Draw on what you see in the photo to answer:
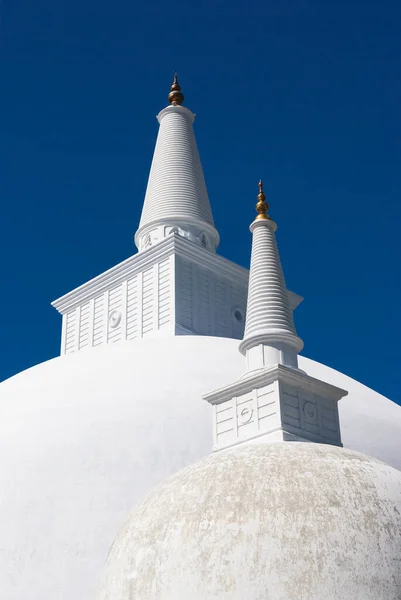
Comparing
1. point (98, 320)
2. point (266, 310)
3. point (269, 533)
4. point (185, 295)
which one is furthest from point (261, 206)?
point (98, 320)

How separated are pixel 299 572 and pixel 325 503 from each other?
756 millimetres

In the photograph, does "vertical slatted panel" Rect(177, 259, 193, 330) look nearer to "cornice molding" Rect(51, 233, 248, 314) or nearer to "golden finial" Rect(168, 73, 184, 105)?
"cornice molding" Rect(51, 233, 248, 314)

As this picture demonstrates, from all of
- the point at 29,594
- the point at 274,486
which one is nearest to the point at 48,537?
the point at 29,594

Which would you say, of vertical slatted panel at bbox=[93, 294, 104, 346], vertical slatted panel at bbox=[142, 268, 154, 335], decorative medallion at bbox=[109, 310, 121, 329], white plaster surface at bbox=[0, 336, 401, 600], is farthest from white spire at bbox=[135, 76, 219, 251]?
white plaster surface at bbox=[0, 336, 401, 600]

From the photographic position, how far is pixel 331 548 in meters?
7.51

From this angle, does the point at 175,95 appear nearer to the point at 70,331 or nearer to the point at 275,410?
the point at 70,331

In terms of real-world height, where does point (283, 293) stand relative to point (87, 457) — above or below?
above

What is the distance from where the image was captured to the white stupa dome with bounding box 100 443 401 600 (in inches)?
293

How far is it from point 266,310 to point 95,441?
300 centimetres

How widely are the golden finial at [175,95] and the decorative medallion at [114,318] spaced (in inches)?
277

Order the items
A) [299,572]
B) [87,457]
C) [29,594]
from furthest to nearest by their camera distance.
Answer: [87,457], [29,594], [299,572]

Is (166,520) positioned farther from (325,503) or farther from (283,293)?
(283,293)

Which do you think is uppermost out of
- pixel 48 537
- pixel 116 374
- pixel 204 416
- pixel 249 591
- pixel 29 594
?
pixel 116 374

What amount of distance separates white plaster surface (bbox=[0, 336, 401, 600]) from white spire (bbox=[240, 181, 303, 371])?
165 cm
